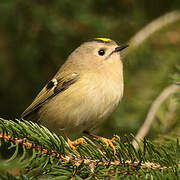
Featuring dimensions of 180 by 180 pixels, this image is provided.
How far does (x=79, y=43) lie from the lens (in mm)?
2695

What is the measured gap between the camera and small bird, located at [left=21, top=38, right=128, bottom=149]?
189cm

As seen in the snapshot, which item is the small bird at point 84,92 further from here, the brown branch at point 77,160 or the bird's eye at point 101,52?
the brown branch at point 77,160

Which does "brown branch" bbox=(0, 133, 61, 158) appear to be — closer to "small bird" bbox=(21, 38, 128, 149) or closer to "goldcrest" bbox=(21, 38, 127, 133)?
"small bird" bbox=(21, 38, 128, 149)

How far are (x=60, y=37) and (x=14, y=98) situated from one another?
657 millimetres

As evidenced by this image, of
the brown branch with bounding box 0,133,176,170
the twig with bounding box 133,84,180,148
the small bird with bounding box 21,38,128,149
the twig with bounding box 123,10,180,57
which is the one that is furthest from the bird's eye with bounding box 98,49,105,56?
the brown branch with bounding box 0,133,176,170

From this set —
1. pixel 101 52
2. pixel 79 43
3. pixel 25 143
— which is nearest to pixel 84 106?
pixel 101 52

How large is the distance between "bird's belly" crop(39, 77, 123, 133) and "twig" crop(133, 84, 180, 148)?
0.72 ft

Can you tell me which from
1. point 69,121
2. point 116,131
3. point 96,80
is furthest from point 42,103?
point 116,131

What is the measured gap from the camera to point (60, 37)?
2541 millimetres

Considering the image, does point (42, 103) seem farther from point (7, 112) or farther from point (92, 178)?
point (92, 178)

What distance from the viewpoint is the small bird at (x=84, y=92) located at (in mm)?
1893

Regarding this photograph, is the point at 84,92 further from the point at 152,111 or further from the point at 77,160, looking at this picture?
the point at 77,160

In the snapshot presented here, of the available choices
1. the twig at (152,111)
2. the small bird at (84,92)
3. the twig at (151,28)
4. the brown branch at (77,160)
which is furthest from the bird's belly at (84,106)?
the brown branch at (77,160)

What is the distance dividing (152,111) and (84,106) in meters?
0.45
